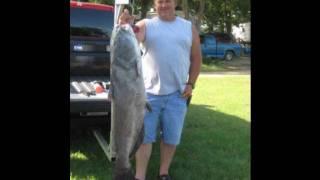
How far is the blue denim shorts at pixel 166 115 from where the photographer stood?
4.86 m

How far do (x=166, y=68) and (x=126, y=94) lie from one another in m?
1.09

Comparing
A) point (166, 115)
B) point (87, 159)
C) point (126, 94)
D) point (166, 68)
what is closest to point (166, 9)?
point (166, 68)

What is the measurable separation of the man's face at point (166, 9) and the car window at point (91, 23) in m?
2.24

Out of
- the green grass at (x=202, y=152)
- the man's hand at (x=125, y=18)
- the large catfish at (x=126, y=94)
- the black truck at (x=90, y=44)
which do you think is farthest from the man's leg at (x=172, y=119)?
the black truck at (x=90, y=44)

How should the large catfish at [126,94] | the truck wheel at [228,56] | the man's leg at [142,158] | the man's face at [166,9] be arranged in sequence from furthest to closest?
1. the truck wheel at [228,56]
2. the man's leg at [142,158]
3. the man's face at [166,9]
4. the large catfish at [126,94]

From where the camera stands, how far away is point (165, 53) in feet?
15.6

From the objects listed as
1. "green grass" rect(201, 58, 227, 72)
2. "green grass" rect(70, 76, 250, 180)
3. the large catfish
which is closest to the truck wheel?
"green grass" rect(201, 58, 227, 72)

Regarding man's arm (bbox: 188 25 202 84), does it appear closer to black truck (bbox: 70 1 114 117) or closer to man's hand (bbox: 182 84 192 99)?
man's hand (bbox: 182 84 192 99)

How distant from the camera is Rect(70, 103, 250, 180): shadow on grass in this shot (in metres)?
5.79

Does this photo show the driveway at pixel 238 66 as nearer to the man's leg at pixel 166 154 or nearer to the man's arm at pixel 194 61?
the man's leg at pixel 166 154
